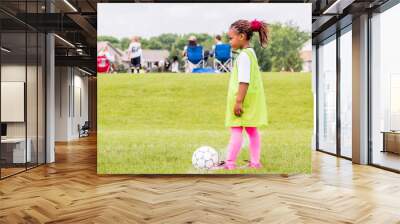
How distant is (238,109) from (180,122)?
934mm

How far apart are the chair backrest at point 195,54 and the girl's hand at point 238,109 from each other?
0.97 m

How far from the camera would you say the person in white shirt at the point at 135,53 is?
6930mm

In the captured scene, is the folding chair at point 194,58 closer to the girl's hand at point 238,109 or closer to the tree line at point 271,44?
the tree line at point 271,44

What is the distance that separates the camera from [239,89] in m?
6.75

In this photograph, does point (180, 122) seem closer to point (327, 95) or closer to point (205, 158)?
point (205, 158)

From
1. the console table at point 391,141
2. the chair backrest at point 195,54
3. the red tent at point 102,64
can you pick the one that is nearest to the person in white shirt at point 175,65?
the chair backrest at point 195,54

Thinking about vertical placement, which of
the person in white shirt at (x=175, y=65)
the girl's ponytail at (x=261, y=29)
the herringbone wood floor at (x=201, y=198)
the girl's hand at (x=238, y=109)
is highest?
the girl's ponytail at (x=261, y=29)

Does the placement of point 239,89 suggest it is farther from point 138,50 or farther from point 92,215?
point 92,215

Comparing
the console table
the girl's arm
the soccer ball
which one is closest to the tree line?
the girl's arm

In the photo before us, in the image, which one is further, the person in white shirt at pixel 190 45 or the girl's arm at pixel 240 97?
the person in white shirt at pixel 190 45

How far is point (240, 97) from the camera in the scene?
6.70 meters

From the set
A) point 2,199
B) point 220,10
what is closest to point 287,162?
point 220,10

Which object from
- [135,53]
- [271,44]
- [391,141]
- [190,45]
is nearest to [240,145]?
[271,44]

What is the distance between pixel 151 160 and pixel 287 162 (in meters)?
2.12
